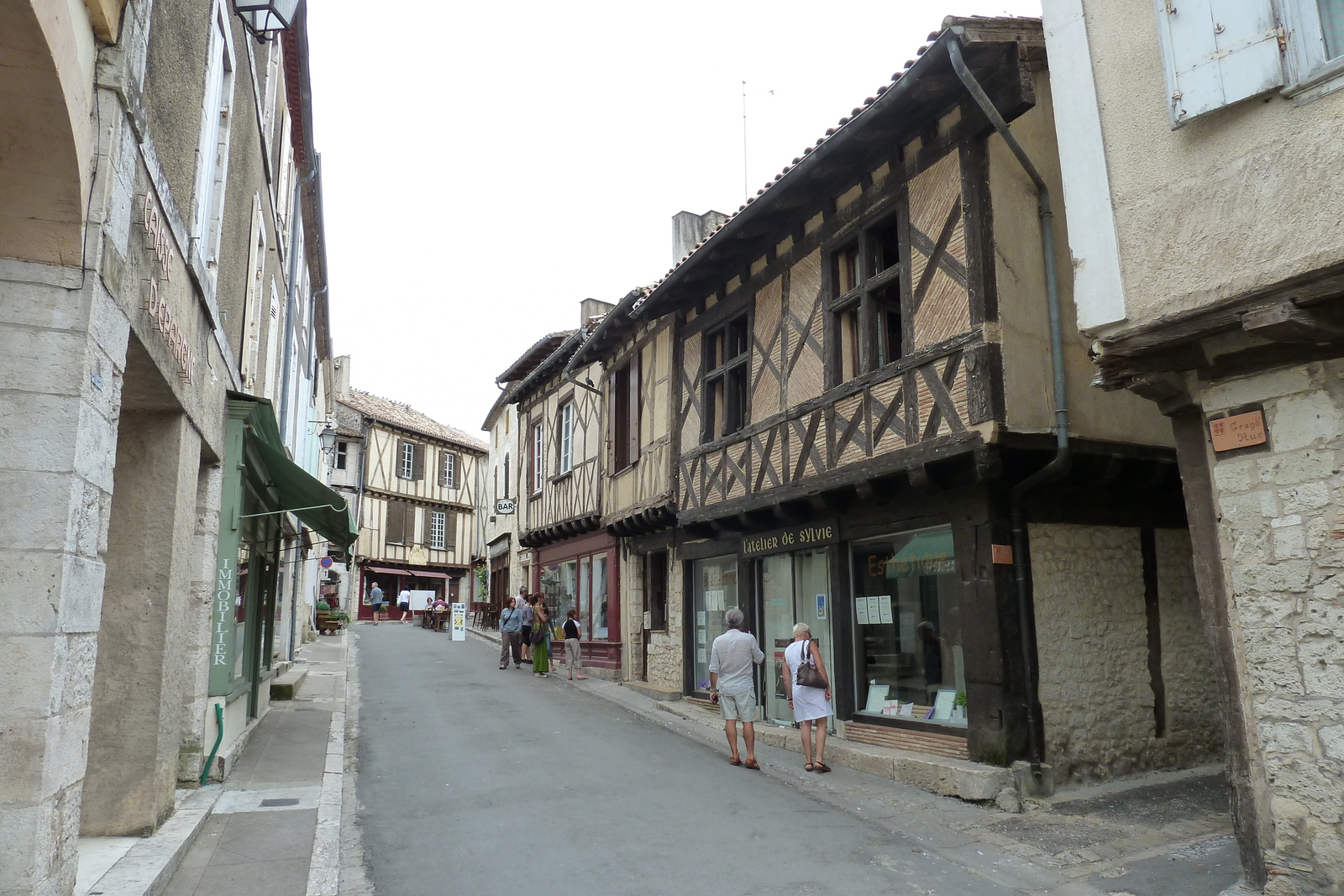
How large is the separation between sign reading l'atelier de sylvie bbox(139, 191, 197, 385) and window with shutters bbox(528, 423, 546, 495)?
14.2 m

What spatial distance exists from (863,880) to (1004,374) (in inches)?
157

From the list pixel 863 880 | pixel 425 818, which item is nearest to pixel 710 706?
pixel 425 818

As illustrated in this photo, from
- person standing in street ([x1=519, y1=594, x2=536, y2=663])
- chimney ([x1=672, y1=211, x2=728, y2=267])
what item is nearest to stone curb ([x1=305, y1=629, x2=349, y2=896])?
person standing in street ([x1=519, y1=594, x2=536, y2=663])

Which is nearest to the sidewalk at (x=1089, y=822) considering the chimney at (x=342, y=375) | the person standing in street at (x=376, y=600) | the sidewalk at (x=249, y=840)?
the sidewalk at (x=249, y=840)

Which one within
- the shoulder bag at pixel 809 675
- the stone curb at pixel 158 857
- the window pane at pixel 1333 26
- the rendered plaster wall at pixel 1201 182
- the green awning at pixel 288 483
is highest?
the window pane at pixel 1333 26

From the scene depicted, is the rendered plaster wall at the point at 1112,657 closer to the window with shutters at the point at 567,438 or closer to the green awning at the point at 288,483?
the green awning at the point at 288,483

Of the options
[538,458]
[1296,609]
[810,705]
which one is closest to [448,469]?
[538,458]

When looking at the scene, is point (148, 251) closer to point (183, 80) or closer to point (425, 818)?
point (183, 80)

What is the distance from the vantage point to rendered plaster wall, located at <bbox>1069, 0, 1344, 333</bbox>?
4.36m

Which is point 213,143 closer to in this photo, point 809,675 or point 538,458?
point 809,675

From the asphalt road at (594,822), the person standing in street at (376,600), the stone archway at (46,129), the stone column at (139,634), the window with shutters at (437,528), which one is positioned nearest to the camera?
the stone archway at (46,129)

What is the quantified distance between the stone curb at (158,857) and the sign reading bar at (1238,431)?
578 cm

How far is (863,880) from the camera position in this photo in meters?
5.20

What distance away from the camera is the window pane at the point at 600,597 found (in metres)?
16.2
